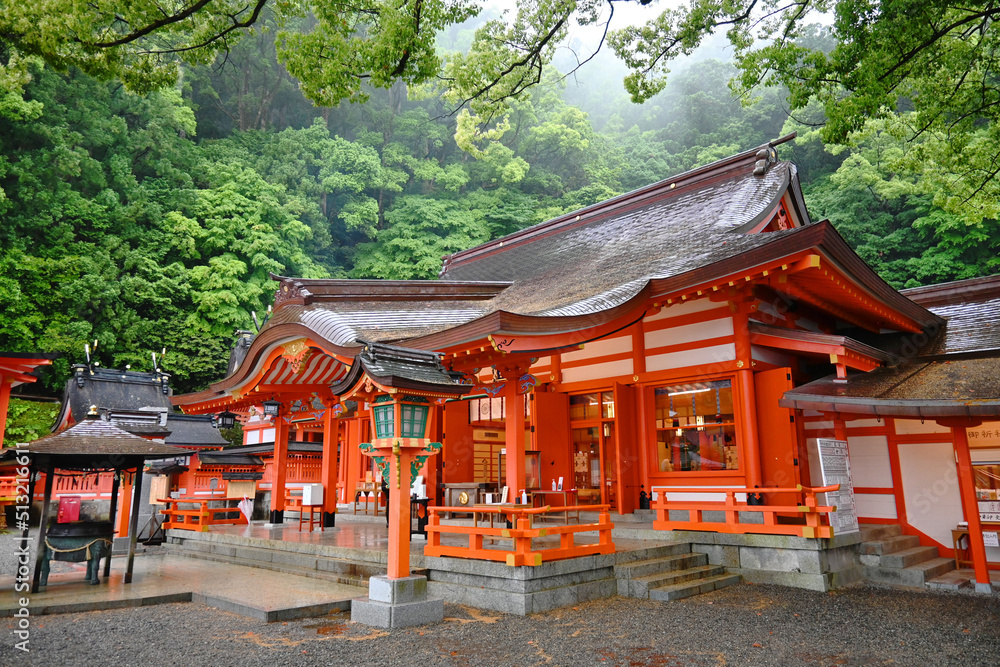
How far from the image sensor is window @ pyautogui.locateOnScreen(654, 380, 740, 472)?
32.0 feet

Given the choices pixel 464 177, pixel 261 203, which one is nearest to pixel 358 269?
pixel 261 203

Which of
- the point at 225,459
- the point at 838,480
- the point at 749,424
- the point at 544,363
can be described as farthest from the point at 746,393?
the point at 225,459

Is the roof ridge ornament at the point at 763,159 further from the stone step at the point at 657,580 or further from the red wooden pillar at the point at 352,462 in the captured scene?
the red wooden pillar at the point at 352,462

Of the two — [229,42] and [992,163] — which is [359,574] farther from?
[992,163]

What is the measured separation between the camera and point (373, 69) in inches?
264

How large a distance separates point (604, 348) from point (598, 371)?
0.44m

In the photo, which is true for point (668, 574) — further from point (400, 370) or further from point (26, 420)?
point (26, 420)

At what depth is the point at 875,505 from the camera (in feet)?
34.0

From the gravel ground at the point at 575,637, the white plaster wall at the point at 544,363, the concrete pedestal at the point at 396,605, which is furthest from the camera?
the white plaster wall at the point at 544,363

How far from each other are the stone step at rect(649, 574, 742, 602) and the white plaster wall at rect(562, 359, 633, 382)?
3.83 meters

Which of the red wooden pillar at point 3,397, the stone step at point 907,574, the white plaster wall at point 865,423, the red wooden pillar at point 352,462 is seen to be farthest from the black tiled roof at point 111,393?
the stone step at point 907,574

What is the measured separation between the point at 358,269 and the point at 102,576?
26744 millimetres

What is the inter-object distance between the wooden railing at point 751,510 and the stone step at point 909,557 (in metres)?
1.29

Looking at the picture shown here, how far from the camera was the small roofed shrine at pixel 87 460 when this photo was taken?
7.37 meters
